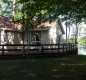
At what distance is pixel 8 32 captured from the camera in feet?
108

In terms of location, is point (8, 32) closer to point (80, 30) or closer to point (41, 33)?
point (41, 33)

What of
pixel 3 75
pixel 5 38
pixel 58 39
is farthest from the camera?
pixel 58 39

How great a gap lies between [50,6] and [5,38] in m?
19.1

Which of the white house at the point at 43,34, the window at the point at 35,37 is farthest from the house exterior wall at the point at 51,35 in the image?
the window at the point at 35,37

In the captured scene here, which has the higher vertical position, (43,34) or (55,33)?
(55,33)

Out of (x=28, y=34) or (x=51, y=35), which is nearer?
(x=28, y=34)

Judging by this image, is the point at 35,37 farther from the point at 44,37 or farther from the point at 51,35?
the point at 51,35

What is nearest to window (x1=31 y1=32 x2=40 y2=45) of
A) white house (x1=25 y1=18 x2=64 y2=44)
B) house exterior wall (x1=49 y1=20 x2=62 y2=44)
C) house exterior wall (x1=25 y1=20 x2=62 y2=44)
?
white house (x1=25 y1=18 x2=64 y2=44)

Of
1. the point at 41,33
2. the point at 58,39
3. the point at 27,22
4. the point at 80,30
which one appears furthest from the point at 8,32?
the point at 80,30

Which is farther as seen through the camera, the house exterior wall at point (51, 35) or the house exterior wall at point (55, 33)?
the house exterior wall at point (55, 33)

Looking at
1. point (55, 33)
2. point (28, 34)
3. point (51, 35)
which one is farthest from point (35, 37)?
point (55, 33)

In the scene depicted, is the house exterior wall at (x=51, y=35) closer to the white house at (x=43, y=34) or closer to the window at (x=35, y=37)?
the white house at (x=43, y=34)

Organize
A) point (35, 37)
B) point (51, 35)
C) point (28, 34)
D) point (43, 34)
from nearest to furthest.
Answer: point (28, 34) < point (35, 37) < point (43, 34) < point (51, 35)

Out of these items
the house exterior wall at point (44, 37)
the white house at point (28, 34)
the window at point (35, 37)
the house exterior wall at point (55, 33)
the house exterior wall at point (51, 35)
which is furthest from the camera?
the house exterior wall at point (55, 33)
